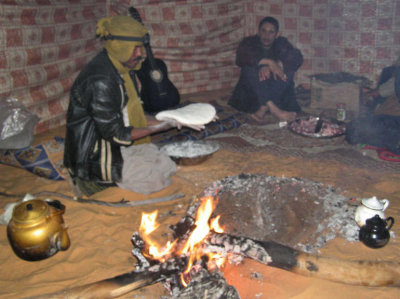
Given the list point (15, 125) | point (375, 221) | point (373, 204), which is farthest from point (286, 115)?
point (15, 125)

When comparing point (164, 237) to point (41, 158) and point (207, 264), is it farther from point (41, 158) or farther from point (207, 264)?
point (41, 158)

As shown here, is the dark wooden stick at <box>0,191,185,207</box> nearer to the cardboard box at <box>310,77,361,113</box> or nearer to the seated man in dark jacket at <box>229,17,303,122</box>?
the seated man in dark jacket at <box>229,17,303,122</box>

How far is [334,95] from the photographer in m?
5.97

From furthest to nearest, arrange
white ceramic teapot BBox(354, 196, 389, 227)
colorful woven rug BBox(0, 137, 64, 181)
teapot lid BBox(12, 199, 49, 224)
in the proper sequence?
colorful woven rug BBox(0, 137, 64, 181), white ceramic teapot BBox(354, 196, 389, 227), teapot lid BBox(12, 199, 49, 224)

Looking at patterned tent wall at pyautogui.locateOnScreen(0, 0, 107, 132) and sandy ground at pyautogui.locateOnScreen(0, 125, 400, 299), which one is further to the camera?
patterned tent wall at pyautogui.locateOnScreen(0, 0, 107, 132)

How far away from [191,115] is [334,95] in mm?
3680

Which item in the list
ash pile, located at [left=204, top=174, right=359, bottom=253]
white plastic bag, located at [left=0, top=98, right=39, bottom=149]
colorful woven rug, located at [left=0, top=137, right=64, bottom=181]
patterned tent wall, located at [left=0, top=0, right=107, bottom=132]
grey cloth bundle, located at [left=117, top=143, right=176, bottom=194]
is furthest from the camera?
patterned tent wall, located at [left=0, top=0, right=107, bottom=132]

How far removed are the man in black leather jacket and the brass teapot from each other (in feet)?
2.42

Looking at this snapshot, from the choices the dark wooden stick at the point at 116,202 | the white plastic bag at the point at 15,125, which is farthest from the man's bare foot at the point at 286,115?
the white plastic bag at the point at 15,125

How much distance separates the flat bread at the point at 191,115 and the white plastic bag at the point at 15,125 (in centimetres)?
213

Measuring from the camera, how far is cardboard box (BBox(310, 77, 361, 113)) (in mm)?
5801

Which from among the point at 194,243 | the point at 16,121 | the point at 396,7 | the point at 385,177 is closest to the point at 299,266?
the point at 194,243

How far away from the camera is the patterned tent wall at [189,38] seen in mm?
4734

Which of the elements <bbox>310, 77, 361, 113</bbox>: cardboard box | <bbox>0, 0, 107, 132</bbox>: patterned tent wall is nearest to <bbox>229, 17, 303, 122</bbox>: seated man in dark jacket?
<bbox>310, 77, 361, 113</bbox>: cardboard box
